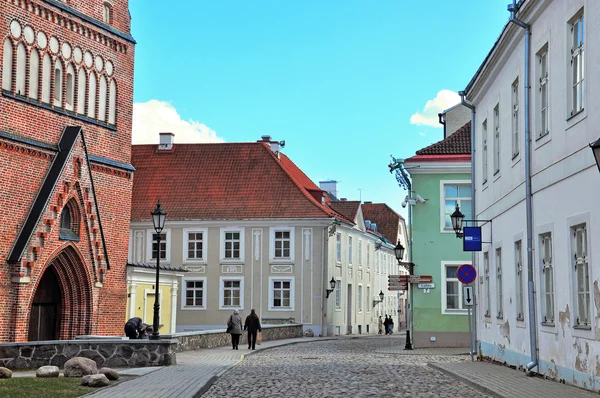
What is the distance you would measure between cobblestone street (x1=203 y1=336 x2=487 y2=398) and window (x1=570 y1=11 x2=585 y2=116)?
17.2 feet

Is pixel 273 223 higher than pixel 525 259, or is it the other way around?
pixel 273 223

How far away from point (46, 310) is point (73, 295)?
102 centimetres

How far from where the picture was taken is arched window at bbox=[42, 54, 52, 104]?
2798 centimetres

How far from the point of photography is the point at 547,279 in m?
17.3

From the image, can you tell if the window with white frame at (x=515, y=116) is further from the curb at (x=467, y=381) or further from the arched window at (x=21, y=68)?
the arched window at (x=21, y=68)

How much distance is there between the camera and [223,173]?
5325cm

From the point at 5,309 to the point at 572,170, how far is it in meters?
17.3

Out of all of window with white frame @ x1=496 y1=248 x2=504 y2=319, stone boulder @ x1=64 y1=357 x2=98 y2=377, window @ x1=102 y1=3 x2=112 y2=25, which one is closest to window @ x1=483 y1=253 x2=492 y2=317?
window with white frame @ x1=496 y1=248 x2=504 y2=319

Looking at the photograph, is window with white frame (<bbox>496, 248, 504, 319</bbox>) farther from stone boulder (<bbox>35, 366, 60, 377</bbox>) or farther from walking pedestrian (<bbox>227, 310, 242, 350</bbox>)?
walking pedestrian (<bbox>227, 310, 242, 350</bbox>)

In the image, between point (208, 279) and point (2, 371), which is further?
point (208, 279)

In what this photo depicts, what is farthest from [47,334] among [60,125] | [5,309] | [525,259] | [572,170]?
[572,170]

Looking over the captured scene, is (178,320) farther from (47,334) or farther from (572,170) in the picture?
(572,170)

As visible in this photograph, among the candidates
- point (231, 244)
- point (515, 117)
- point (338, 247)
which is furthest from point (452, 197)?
point (338, 247)

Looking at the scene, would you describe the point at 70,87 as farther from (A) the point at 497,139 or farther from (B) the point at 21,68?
(A) the point at 497,139
